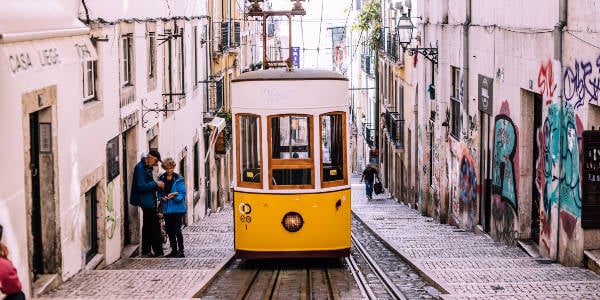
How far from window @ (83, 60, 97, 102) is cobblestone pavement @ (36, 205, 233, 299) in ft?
7.26

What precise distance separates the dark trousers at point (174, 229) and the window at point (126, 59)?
2331 mm

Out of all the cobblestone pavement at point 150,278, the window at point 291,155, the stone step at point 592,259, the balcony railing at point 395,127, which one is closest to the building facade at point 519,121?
the stone step at point 592,259

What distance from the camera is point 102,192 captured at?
12.2 meters

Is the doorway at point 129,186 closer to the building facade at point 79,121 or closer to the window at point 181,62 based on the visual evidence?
the building facade at point 79,121

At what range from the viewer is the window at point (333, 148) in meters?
12.6

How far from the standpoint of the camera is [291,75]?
12.8 meters

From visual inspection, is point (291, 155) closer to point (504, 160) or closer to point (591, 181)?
point (591, 181)

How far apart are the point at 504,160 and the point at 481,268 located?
4086mm

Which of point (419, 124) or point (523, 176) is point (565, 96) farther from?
point (419, 124)

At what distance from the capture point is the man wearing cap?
42.8 ft

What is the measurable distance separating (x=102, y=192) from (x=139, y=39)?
3621 mm

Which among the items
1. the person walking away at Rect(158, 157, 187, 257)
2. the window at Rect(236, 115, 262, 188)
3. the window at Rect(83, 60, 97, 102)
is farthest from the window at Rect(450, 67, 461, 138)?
the window at Rect(83, 60, 97, 102)

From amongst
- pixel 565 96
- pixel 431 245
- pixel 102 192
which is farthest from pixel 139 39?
pixel 565 96

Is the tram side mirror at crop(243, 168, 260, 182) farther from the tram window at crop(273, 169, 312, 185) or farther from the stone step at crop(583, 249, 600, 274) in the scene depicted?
the stone step at crop(583, 249, 600, 274)
